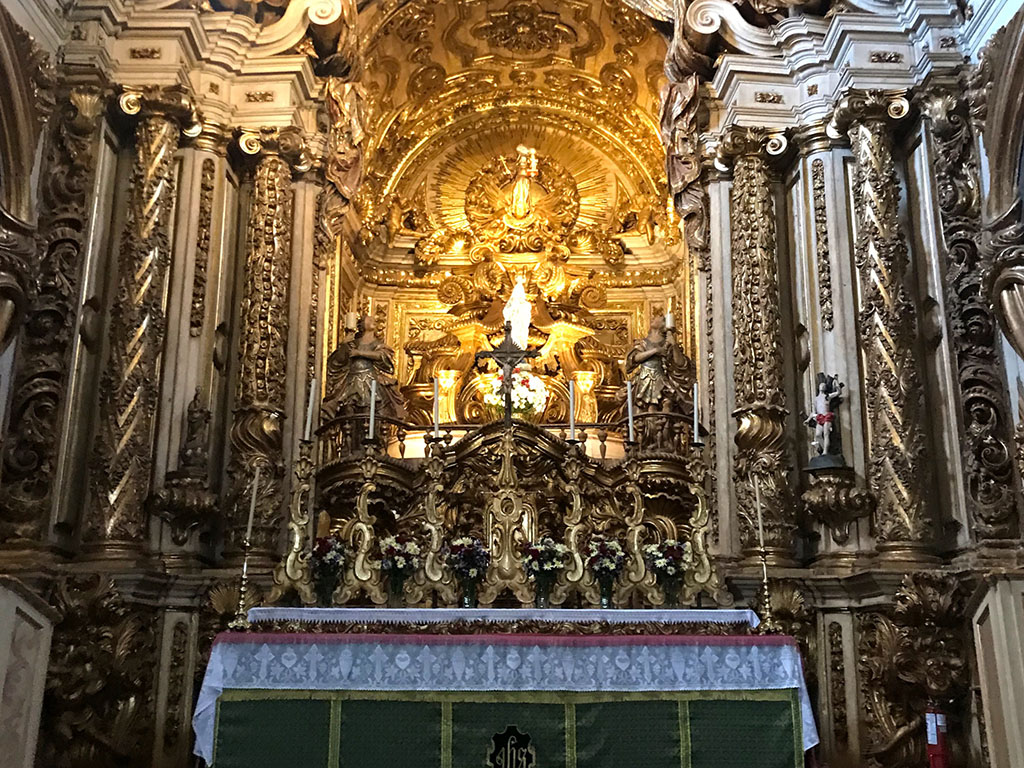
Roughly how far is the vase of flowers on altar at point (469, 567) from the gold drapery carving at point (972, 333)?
3.45 metres

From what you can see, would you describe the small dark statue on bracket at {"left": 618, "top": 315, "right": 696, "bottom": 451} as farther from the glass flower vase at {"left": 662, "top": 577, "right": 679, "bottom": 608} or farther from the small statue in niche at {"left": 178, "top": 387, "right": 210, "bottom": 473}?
the small statue in niche at {"left": 178, "top": 387, "right": 210, "bottom": 473}

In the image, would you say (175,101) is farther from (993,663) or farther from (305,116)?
(993,663)

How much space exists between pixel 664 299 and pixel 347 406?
4748mm

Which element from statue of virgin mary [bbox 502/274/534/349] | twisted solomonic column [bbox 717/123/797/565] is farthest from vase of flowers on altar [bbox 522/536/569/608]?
statue of virgin mary [bbox 502/274/534/349]

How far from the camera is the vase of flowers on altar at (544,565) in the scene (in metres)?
6.79

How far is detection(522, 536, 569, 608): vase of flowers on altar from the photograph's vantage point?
679 cm

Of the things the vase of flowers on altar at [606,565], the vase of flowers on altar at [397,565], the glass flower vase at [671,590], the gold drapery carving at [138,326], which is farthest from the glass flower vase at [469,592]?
the gold drapery carving at [138,326]

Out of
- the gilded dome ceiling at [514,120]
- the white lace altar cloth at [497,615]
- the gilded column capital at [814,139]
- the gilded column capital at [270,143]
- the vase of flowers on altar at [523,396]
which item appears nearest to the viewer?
the white lace altar cloth at [497,615]

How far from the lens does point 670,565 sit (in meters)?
6.86

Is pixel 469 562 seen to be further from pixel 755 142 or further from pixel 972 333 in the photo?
pixel 755 142

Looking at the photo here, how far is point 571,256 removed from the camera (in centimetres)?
1335

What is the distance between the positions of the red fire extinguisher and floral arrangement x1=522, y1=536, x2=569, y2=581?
2.45m

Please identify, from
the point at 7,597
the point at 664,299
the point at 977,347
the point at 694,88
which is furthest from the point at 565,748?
the point at 664,299

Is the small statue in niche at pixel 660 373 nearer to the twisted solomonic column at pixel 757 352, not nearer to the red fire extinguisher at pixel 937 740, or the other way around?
the twisted solomonic column at pixel 757 352
